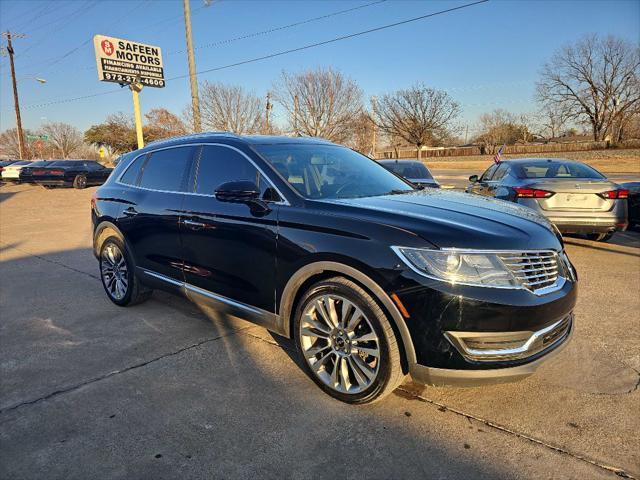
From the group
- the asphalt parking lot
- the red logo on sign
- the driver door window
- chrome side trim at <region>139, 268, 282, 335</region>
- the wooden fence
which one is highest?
the red logo on sign

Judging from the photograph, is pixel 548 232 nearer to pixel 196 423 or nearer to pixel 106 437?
pixel 196 423

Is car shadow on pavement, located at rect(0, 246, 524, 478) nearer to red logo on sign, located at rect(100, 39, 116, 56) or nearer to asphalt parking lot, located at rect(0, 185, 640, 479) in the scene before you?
asphalt parking lot, located at rect(0, 185, 640, 479)

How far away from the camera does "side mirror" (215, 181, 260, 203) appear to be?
120 inches

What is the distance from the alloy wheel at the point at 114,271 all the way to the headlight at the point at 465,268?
11.3 ft

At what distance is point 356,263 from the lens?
2604mm

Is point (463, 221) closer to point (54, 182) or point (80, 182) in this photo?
point (80, 182)

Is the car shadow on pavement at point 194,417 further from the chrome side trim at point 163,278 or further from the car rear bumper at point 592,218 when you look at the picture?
the car rear bumper at point 592,218

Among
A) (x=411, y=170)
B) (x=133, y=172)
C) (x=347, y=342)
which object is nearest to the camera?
(x=347, y=342)

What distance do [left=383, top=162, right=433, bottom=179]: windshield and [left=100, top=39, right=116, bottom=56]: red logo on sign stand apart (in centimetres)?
1405

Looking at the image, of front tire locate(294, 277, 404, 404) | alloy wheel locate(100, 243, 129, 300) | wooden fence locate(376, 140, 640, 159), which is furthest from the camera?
wooden fence locate(376, 140, 640, 159)

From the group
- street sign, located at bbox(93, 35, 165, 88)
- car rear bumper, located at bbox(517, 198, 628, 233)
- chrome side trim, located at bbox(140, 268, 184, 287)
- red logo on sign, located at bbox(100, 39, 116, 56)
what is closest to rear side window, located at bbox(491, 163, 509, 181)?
car rear bumper, located at bbox(517, 198, 628, 233)

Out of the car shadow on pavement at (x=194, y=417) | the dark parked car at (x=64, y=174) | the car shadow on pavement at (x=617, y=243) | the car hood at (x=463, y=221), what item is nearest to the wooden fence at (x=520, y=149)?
the dark parked car at (x=64, y=174)

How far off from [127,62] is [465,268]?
20.5 m

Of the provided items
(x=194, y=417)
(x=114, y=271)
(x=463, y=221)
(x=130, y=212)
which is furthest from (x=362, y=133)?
A: (x=194, y=417)
